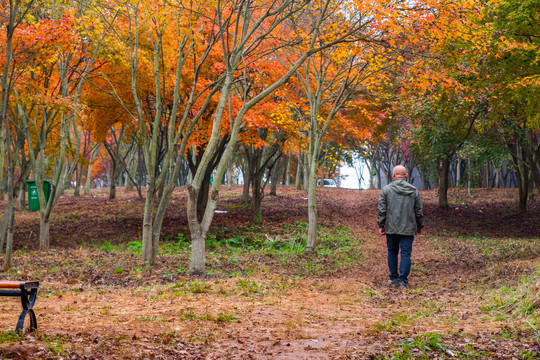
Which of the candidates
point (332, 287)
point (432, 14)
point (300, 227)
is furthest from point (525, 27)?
point (300, 227)

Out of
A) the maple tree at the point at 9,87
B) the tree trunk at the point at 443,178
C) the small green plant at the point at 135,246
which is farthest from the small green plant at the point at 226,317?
the tree trunk at the point at 443,178

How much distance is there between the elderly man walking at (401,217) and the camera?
779 centimetres

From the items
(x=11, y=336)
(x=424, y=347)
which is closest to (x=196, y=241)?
(x=11, y=336)

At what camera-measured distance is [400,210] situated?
25.7 feet

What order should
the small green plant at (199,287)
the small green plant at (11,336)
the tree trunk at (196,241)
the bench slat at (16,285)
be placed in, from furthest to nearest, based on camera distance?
1. the tree trunk at (196,241)
2. the small green plant at (199,287)
3. the bench slat at (16,285)
4. the small green plant at (11,336)

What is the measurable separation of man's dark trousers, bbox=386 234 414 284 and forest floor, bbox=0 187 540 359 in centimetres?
25

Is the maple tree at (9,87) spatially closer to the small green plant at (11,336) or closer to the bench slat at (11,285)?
the bench slat at (11,285)

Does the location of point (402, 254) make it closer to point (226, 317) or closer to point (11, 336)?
point (226, 317)

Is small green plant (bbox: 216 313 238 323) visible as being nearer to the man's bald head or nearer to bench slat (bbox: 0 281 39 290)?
bench slat (bbox: 0 281 39 290)

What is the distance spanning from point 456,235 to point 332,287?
1178cm

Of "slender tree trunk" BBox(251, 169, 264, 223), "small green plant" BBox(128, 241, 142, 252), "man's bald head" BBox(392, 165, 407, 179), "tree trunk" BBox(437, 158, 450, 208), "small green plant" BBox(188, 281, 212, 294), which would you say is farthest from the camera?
"tree trunk" BBox(437, 158, 450, 208)

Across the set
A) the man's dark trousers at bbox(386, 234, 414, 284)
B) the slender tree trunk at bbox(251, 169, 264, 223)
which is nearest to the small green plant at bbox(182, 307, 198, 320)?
the man's dark trousers at bbox(386, 234, 414, 284)

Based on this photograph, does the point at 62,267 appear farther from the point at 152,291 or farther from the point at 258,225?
the point at 258,225

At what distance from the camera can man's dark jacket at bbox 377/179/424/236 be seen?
7.78 meters
